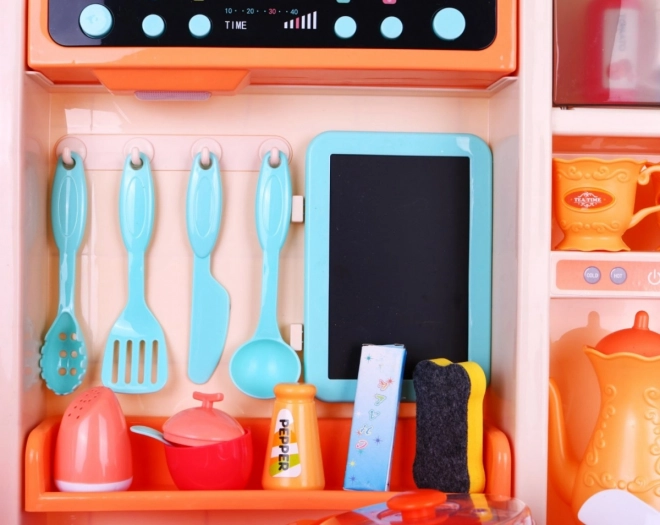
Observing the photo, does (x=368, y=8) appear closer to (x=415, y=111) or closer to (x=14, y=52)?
(x=415, y=111)

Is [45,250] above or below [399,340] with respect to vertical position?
above

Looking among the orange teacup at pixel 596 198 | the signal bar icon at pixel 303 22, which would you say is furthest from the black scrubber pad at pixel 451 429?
the signal bar icon at pixel 303 22

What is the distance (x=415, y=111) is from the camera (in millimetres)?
1042

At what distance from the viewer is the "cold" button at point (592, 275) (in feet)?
2.88

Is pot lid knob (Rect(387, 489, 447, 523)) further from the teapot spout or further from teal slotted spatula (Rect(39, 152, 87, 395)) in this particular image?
teal slotted spatula (Rect(39, 152, 87, 395))

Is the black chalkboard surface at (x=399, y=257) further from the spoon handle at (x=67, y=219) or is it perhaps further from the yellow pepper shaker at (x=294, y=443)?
the spoon handle at (x=67, y=219)

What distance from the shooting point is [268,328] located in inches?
39.7

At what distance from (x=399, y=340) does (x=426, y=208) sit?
0.60 ft

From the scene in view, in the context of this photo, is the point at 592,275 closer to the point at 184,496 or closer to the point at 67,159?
the point at 184,496

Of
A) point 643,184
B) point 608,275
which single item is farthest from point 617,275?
point 643,184

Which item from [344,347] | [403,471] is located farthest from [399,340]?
[403,471]

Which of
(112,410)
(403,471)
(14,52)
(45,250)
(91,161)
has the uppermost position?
(14,52)

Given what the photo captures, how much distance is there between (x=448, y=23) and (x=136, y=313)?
1.78 ft

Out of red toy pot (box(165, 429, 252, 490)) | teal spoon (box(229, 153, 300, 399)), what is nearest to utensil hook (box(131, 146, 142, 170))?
teal spoon (box(229, 153, 300, 399))
